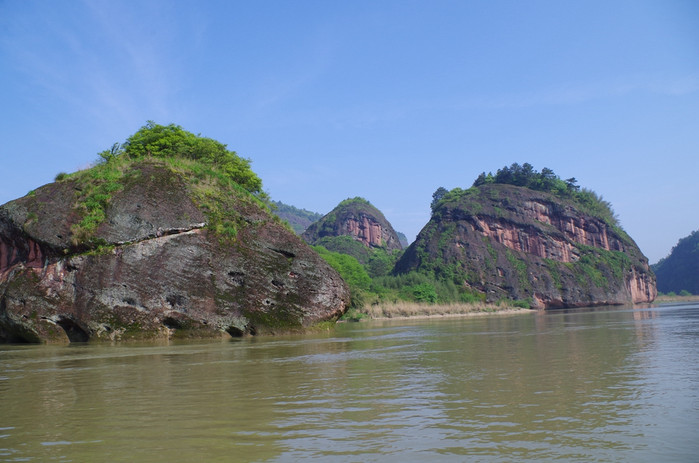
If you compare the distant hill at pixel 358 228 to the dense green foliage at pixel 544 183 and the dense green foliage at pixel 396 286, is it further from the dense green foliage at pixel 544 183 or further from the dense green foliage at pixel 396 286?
the dense green foliage at pixel 396 286

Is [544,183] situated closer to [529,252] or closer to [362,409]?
[529,252]

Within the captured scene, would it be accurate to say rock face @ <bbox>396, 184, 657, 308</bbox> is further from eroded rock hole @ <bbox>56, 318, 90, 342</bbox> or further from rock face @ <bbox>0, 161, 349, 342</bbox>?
eroded rock hole @ <bbox>56, 318, 90, 342</bbox>

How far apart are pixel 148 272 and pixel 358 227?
151 metres

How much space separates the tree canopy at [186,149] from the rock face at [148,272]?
1133 cm

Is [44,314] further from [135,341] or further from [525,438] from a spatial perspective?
[525,438]

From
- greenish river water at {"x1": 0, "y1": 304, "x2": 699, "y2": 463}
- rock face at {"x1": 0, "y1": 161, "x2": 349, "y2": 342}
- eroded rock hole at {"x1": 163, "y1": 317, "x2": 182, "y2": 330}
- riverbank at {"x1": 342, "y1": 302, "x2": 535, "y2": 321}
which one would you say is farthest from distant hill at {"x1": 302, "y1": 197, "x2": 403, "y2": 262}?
greenish river water at {"x1": 0, "y1": 304, "x2": 699, "y2": 463}

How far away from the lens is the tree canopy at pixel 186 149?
1415 inches

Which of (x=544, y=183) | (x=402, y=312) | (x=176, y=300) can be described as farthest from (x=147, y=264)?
(x=544, y=183)

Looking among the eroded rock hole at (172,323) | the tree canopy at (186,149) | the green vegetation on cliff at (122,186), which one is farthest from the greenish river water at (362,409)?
the tree canopy at (186,149)

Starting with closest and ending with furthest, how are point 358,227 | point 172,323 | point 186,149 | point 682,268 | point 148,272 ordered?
point 148,272
point 172,323
point 186,149
point 682,268
point 358,227

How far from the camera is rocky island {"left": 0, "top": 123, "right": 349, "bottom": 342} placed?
2097 cm

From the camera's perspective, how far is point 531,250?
102125 mm

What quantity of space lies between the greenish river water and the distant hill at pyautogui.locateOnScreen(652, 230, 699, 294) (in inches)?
6557

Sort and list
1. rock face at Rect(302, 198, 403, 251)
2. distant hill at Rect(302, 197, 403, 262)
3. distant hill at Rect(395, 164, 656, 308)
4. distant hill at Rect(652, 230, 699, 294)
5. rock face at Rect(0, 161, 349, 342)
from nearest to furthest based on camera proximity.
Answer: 1. rock face at Rect(0, 161, 349, 342)
2. distant hill at Rect(395, 164, 656, 308)
3. distant hill at Rect(652, 230, 699, 294)
4. distant hill at Rect(302, 197, 403, 262)
5. rock face at Rect(302, 198, 403, 251)
